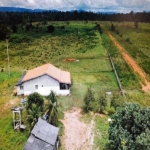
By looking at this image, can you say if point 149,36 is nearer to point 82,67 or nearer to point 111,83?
point 82,67

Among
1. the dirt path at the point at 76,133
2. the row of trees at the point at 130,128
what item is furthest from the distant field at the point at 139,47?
the row of trees at the point at 130,128

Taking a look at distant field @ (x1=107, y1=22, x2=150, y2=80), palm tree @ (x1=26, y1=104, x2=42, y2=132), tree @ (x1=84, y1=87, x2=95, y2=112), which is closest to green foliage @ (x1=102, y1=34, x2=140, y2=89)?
distant field @ (x1=107, y1=22, x2=150, y2=80)

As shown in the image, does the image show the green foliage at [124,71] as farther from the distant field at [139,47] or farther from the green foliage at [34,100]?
the green foliage at [34,100]

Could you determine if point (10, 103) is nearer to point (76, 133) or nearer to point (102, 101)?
point (76, 133)

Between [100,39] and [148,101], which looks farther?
[100,39]

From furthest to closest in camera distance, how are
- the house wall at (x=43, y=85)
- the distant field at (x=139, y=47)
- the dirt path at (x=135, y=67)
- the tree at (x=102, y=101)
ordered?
the distant field at (x=139, y=47) → the dirt path at (x=135, y=67) → the house wall at (x=43, y=85) → the tree at (x=102, y=101)

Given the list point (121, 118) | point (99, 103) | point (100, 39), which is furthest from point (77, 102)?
point (100, 39)

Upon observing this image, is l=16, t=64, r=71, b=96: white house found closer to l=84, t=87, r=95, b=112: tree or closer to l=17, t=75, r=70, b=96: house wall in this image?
l=17, t=75, r=70, b=96: house wall
